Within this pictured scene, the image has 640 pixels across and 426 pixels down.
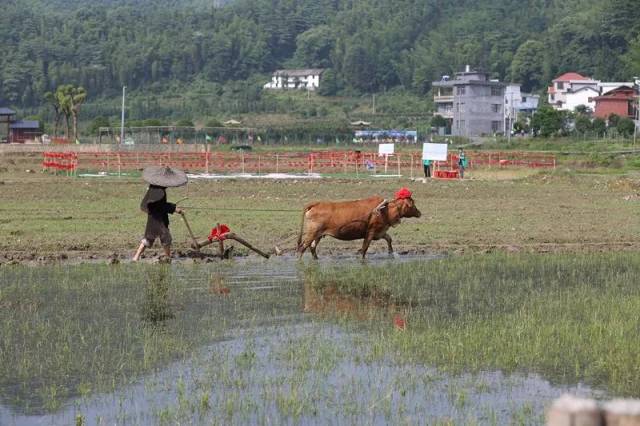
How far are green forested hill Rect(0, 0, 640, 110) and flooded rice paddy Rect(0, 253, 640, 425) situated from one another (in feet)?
442

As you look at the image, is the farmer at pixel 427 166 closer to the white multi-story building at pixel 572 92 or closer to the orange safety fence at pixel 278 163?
the orange safety fence at pixel 278 163

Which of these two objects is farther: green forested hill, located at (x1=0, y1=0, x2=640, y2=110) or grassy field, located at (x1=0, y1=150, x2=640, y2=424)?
green forested hill, located at (x1=0, y1=0, x2=640, y2=110)

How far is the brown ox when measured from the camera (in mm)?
19578

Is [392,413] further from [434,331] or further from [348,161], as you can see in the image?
[348,161]

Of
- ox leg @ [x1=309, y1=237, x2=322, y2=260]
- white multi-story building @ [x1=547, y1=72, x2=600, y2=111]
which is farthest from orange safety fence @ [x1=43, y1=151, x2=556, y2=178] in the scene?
white multi-story building @ [x1=547, y1=72, x2=600, y2=111]

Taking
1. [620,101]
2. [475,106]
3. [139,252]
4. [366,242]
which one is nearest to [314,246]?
[366,242]

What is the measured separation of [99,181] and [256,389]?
3284 cm

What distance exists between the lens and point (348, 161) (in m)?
57.4

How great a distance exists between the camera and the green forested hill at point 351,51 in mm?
158000

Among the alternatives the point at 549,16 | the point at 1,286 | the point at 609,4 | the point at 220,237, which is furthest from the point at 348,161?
the point at 549,16

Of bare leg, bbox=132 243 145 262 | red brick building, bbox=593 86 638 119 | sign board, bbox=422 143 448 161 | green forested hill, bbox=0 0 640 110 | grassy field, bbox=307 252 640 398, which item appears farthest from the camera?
green forested hill, bbox=0 0 640 110

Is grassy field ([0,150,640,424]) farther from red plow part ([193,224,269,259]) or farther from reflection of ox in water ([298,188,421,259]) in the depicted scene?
reflection of ox in water ([298,188,421,259])

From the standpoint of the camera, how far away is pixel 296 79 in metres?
174

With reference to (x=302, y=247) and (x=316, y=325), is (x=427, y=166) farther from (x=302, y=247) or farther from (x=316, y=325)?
(x=316, y=325)
